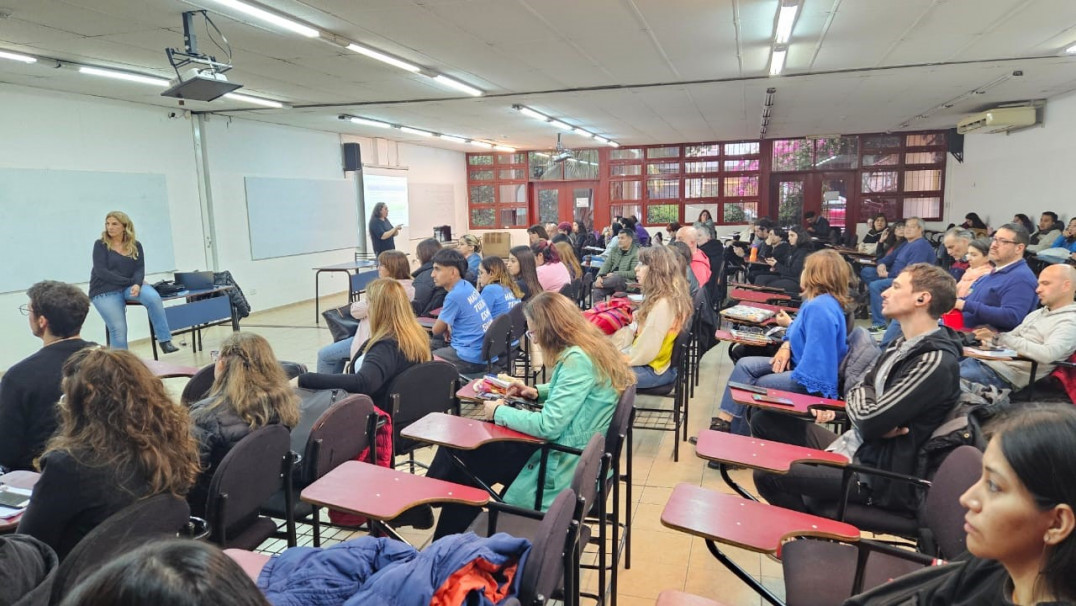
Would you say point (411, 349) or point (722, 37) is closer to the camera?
point (411, 349)

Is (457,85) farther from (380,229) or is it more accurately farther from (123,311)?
(123,311)

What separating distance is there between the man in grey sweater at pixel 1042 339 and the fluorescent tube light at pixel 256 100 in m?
7.44

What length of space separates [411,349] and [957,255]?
555cm

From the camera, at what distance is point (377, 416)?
9.13 ft

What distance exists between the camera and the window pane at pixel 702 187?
15008mm

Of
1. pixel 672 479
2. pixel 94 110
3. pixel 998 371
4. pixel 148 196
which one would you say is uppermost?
pixel 94 110

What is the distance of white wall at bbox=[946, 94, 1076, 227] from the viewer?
28.0 ft

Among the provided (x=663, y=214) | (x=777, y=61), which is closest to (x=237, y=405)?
(x=777, y=61)

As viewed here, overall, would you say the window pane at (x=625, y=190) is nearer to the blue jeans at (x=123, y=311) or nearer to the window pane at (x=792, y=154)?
the window pane at (x=792, y=154)

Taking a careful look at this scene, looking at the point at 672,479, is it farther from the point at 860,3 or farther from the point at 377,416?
the point at 860,3

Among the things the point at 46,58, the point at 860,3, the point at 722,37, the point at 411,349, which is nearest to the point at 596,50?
the point at 722,37

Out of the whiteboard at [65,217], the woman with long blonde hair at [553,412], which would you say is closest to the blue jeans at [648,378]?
the woman with long blonde hair at [553,412]

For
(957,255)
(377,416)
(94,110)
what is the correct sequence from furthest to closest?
1. (94,110)
2. (957,255)
3. (377,416)

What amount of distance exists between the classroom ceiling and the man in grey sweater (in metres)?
2.10
